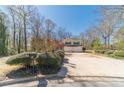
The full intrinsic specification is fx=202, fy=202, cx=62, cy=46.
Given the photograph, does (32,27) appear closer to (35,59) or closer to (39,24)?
(39,24)

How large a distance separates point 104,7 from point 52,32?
4.24 meters

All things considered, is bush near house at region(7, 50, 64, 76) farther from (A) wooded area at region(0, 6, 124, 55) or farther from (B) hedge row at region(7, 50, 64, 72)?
(A) wooded area at region(0, 6, 124, 55)

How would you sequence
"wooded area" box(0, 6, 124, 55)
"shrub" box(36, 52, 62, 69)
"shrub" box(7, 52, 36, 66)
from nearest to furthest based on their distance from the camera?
"shrub" box(7, 52, 36, 66), "shrub" box(36, 52, 62, 69), "wooded area" box(0, 6, 124, 55)

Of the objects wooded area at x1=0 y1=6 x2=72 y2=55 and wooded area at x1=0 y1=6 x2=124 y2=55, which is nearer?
wooded area at x1=0 y1=6 x2=124 y2=55

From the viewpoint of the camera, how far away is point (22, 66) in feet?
25.0

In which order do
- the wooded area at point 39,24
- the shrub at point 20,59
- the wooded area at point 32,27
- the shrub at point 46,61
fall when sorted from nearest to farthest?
the shrub at point 20,59 < the shrub at point 46,61 < the wooded area at point 39,24 < the wooded area at point 32,27

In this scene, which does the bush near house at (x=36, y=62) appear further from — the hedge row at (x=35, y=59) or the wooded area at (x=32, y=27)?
the wooded area at (x=32, y=27)

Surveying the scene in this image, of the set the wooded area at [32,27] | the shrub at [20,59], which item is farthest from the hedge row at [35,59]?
the wooded area at [32,27]

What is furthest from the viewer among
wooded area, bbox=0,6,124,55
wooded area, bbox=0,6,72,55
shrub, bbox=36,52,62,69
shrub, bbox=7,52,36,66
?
wooded area, bbox=0,6,72,55

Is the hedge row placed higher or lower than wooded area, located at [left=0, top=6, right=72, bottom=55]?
lower

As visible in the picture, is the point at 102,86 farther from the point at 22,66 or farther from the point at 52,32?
the point at 52,32

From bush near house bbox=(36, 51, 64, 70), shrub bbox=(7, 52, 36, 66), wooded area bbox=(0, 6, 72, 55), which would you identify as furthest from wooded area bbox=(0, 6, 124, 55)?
shrub bbox=(7, 52, 36, 66)

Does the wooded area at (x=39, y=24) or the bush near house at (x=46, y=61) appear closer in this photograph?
the bush near house at (x=46, y=61)

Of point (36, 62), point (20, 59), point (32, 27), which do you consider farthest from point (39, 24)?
point (20, 59)
